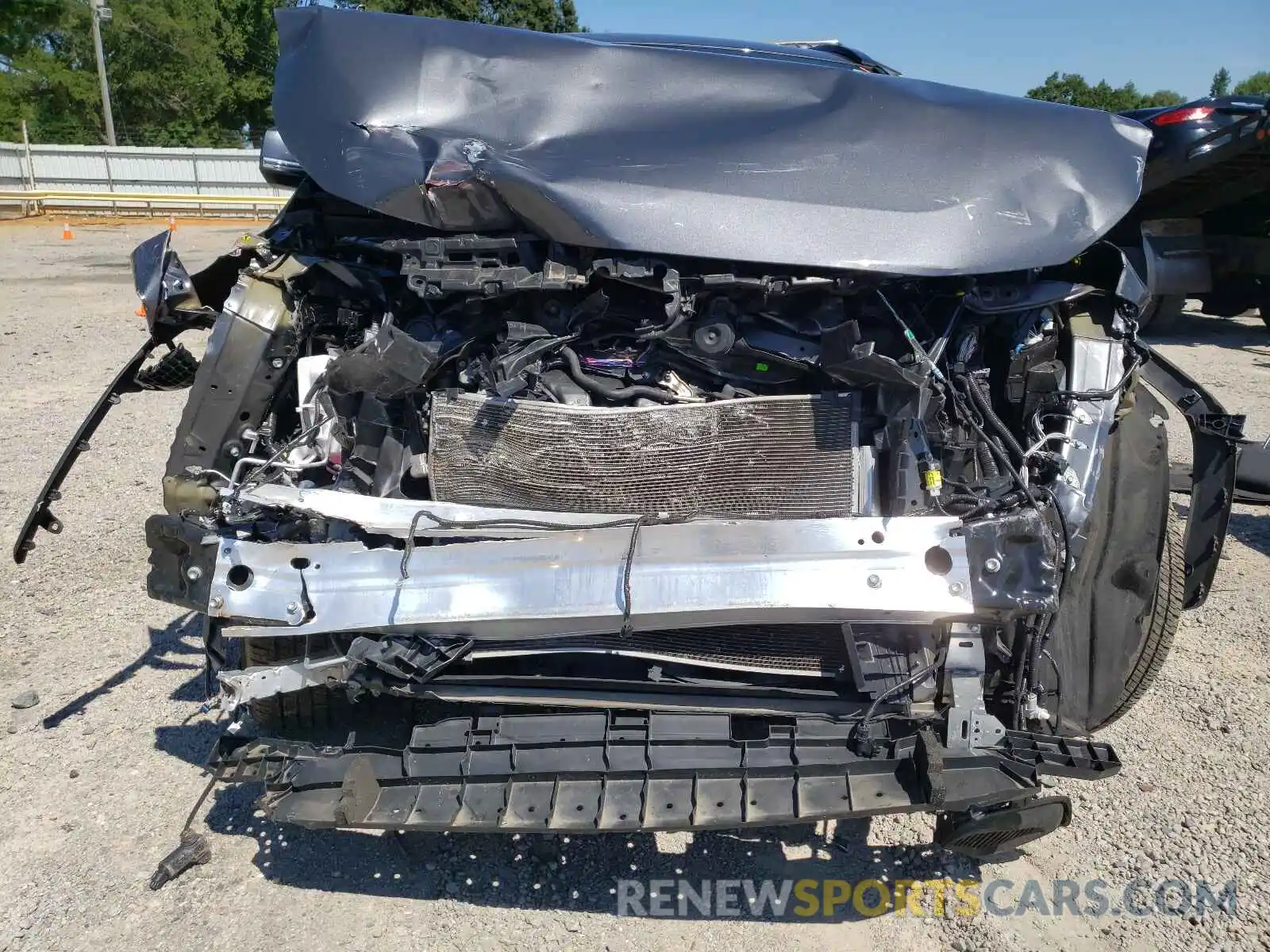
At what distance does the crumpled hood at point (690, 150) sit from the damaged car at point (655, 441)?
11 millimetres

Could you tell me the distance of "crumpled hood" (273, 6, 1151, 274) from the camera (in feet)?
7.61

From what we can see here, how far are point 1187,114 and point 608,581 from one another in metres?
7.22

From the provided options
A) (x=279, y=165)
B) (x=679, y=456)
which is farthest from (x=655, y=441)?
(x=279, y=165)

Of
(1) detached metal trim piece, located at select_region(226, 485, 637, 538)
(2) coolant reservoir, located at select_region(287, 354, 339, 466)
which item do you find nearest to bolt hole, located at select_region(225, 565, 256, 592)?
(1) detached metal trim piece, located at select_region(226, 485, 637, 538)

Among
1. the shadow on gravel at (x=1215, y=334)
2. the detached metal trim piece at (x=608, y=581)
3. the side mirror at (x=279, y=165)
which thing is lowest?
the shadow on gravel at (x=1215, y=334)

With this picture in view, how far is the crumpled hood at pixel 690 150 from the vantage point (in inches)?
91.3

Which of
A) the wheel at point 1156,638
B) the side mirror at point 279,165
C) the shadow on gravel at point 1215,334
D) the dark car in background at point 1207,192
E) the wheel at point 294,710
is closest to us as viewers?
the wheel at point 294,710

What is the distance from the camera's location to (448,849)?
2.72 m

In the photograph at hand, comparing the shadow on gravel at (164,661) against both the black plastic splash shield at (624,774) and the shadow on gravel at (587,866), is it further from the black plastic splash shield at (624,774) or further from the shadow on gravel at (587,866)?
the black plastic splash shield at (624,774)

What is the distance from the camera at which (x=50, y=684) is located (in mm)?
3482

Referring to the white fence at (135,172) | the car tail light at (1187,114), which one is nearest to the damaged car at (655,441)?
the car tail light at (1187,114)

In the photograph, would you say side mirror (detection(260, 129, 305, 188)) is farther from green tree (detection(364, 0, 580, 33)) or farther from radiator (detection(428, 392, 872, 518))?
green tree (detection(364, 0, 580, 33))

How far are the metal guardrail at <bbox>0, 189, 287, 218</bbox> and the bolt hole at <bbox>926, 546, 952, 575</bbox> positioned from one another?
76.2ft

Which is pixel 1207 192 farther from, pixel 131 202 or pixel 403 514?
pixel 131 202
